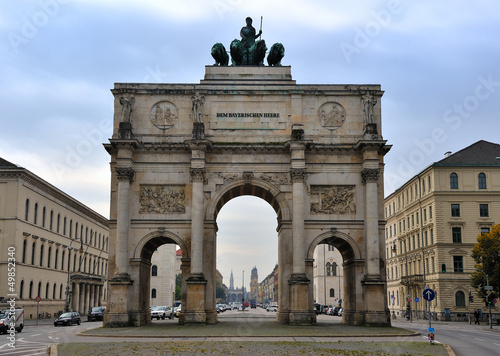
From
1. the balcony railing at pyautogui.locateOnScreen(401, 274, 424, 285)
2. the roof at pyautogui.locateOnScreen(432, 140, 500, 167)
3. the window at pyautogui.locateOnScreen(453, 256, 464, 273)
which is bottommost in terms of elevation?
the balcony railing at pyautogui.locateOnScreen(401, 274, 424, 285)

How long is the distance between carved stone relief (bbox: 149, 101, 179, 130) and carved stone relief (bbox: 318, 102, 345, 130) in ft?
31.3

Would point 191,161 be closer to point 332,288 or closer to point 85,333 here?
point 85,333

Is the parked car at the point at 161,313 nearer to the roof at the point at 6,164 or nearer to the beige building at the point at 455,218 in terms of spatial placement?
the roof at the point at 6,164

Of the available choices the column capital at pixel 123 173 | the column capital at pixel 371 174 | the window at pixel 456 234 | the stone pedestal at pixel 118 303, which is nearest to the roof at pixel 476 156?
the window at pixel 456 234

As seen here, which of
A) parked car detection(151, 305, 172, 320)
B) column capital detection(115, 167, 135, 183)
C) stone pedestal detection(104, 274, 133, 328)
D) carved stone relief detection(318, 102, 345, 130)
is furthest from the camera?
parked car detection(151, 305, 172, 320)

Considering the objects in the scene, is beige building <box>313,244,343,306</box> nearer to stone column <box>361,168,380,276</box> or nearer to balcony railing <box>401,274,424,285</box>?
balcony railing <box>401,274,424,285</box>

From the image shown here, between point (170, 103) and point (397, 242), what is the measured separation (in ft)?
166

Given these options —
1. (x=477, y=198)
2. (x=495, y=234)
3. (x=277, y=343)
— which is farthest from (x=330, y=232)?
(x=477, y=198)

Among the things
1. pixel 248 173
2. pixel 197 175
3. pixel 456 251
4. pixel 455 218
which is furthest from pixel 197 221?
pixel 455 218

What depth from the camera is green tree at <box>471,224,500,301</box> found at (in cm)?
5059

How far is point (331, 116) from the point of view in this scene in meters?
40.0

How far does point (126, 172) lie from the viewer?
125 ft

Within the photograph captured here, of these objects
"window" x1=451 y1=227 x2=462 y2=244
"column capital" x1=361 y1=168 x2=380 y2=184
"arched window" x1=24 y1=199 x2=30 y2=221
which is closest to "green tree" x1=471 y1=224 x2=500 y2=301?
"window" x1=451 y1=227 x2=462 y2=244

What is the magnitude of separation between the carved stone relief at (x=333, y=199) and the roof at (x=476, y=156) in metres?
27.4
